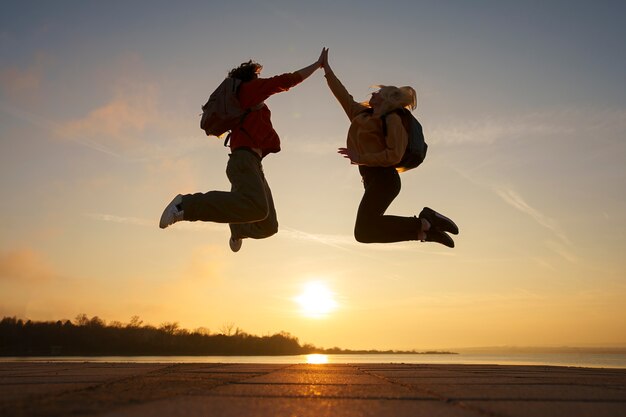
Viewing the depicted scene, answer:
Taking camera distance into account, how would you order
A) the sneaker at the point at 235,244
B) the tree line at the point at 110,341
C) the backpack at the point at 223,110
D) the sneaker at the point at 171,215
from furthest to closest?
the tree line at the point at 110,341 < the sneaker at the point at 235,244 < the backpack at the point at 223,110 < the sneaker at the point at 171,215

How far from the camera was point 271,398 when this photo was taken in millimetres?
2320

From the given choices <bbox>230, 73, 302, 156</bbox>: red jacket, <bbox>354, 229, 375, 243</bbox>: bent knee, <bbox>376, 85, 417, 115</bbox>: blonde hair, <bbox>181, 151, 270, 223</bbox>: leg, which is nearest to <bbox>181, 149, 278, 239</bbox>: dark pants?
<bbox>181, 151, 270, 223</bbox>: leg

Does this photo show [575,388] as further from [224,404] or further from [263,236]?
[263,236]

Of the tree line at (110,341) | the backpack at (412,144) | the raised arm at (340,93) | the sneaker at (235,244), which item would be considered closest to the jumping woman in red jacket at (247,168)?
the raised arm at (340,93)

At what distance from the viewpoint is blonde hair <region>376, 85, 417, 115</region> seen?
5.12 m

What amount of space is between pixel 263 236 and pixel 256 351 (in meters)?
120

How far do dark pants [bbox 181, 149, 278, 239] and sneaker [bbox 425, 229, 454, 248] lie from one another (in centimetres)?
156

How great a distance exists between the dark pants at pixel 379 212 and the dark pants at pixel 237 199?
875 millimetres

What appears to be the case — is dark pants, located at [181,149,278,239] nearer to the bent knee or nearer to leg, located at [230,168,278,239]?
leg, located at [230,168,278,239]

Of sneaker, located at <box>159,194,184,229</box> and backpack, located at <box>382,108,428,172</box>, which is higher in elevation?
backpack, located at <box>382,108,428,172</box>

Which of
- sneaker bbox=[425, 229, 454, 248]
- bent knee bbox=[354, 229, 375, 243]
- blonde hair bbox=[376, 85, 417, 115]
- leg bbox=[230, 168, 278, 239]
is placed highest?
blonde hair bbox=[376, 85, 417, 115]

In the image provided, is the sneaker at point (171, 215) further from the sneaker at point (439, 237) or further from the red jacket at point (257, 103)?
the sneaker at point (439, 237)

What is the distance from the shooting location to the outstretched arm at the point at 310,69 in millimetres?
5363

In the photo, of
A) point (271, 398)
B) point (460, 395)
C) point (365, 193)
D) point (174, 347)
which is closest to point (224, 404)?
point (271, 398)
